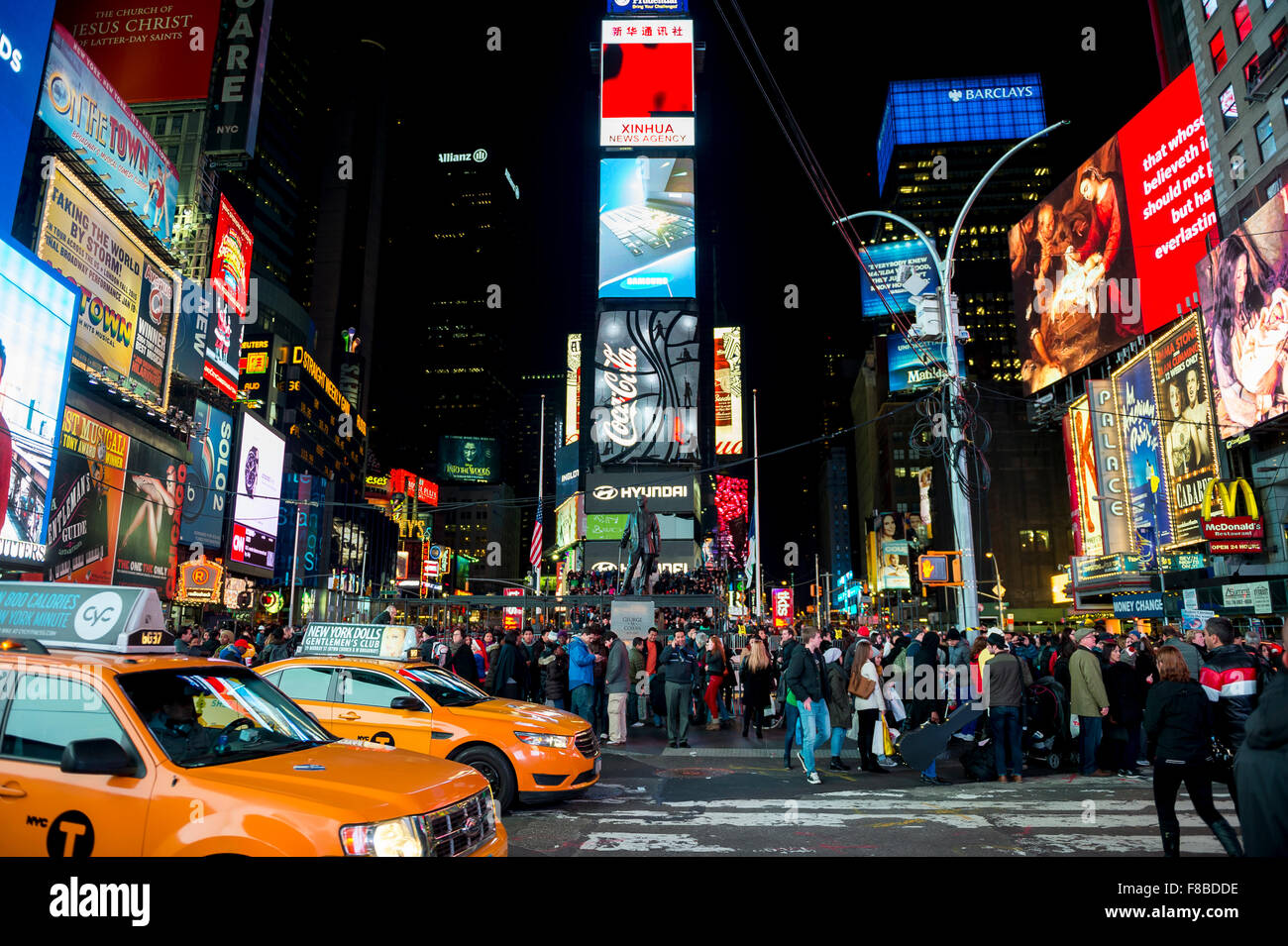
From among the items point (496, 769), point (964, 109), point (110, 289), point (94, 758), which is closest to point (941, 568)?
point (496, 769)

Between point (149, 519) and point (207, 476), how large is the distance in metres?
13.0

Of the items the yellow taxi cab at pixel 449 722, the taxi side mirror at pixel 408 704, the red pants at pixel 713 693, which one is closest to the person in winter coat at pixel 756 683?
→ the red pants at pixel 713 693

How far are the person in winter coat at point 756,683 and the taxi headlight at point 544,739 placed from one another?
6038mm

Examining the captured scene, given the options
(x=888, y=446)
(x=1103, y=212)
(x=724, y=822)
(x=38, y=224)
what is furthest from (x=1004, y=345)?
(x=724, y=822)

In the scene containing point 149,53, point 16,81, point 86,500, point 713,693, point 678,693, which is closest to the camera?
point 678,693

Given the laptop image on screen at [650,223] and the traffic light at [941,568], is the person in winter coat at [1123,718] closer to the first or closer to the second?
the traffic light at [941,568]

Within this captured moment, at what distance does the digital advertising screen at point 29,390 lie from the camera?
92.1ft

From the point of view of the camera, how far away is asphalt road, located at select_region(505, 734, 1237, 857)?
699 centimetres

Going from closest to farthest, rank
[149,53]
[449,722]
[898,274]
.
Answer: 1. [449,722]
2. [898,274]
3. [149,53]

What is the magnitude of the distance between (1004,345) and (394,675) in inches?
5166

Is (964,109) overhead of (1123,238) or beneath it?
overhead

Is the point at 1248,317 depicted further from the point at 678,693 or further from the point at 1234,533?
the point at 678,693

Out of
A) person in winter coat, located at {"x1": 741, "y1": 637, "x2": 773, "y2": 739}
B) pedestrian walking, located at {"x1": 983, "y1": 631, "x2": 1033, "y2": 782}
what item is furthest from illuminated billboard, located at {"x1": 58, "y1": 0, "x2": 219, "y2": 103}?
pedestrian walking, located at {"x1": 983, "y1": 631, "x2": 1033, "y2": 782}

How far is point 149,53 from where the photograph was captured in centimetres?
4762
